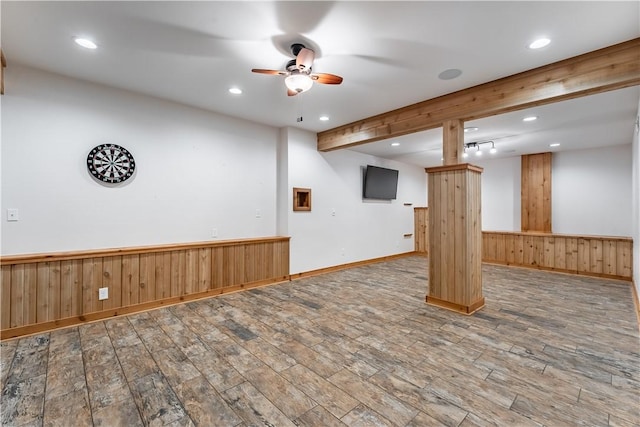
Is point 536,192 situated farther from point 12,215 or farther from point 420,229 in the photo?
point 12,215

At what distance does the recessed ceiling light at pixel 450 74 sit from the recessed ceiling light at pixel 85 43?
3.41 meters

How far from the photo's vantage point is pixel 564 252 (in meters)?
5.76

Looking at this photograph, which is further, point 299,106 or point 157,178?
point 299,106

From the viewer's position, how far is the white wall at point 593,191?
19.0 feet

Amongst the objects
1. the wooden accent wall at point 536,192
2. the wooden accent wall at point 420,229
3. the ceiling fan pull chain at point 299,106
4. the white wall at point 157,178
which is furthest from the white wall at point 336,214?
the wooden accent wall at point 536,192

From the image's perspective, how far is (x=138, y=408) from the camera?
1.78m

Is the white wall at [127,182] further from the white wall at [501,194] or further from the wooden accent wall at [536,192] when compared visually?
the wooden accent wall at [536,192]

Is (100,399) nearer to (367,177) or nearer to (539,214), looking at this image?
(367,177)

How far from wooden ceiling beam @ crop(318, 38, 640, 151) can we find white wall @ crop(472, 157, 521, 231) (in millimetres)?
4577

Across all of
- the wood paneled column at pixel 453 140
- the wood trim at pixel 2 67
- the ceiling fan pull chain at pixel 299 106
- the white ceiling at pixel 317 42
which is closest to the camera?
the white ceiling at pixel 317 42

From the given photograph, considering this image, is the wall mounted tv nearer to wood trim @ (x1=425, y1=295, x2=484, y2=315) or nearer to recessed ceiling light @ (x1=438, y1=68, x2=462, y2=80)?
wood trim @ (x1=425, y1=295, x2=484, y2=315)

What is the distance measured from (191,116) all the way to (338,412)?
409 cm

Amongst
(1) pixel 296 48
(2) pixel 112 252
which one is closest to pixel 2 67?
(2) pixel 112 252

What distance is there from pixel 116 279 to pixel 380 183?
17.9 ft
